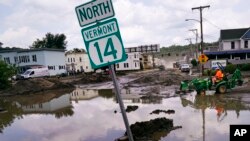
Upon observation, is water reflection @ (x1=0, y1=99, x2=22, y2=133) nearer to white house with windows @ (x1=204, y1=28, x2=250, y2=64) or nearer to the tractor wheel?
the tractor wheel

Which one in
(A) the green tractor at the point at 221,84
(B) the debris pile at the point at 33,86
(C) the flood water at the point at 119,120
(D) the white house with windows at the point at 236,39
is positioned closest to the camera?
(C) the flood water at the point at 119,120

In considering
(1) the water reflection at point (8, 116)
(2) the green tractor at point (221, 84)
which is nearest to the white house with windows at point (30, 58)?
(1) the water reflection at point (8, 116)

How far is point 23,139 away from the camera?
1370cm

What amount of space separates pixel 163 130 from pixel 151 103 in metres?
8.14

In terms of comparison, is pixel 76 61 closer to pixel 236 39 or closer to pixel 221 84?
pixel 236 39

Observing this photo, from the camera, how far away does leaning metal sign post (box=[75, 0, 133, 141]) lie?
3438 millimetres

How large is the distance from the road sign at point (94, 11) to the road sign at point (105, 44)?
80 mm

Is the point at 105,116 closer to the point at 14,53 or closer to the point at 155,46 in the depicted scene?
the point at 14,53

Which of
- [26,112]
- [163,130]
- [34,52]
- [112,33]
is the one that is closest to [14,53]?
[34,52]

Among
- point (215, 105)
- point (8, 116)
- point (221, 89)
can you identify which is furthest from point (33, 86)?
point (215, 105)

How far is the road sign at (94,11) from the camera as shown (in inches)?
135

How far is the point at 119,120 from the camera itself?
15.9m

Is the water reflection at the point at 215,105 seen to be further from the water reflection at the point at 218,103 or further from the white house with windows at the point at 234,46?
the white house with windows at the point at 234,46

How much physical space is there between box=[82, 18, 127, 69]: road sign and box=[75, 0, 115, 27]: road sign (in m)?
0.08
